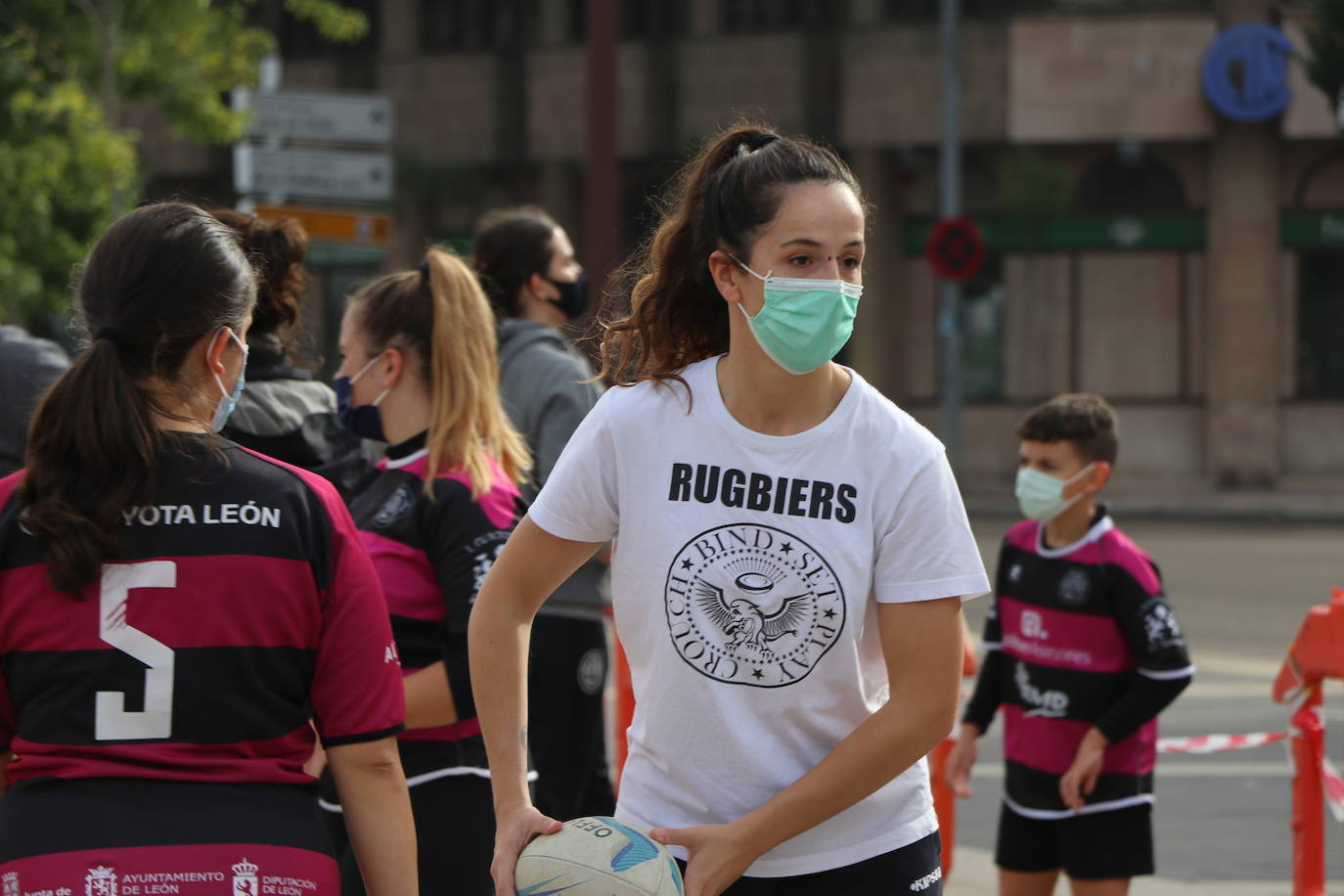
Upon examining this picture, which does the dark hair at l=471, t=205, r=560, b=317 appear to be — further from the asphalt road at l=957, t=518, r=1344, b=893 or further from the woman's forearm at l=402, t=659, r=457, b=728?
the asphalt road at l=957, t=518, r=1344, b=893

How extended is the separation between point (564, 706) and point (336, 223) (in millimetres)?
7903

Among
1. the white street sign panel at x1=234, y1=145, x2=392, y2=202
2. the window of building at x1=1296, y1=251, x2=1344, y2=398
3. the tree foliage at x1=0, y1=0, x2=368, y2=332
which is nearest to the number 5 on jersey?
the white street sign panel at x1=234, y1=145, x2=392, y2=202

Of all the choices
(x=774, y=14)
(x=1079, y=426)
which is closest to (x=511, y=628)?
(x=1079, y=426)

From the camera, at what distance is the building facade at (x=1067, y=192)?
2502 cm

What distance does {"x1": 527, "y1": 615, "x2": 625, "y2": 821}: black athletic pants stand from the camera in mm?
4539

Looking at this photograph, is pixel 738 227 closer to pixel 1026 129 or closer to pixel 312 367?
pixel 312 367

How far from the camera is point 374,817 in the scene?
8.24 feet

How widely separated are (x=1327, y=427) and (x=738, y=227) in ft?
80.0

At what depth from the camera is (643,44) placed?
90.5 ft

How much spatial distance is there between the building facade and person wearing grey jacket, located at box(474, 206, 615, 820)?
1937 cm

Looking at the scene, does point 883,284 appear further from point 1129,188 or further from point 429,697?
point 429,697

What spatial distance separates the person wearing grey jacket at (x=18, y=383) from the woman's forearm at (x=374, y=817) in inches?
84.5

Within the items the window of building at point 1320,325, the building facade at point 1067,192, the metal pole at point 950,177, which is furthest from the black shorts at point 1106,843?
the window of building at point 1320,325

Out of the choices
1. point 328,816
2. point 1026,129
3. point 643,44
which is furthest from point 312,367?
point 643,44
